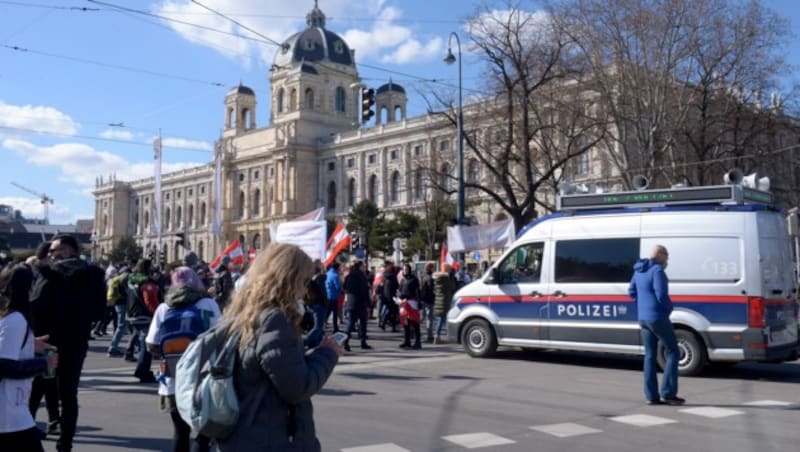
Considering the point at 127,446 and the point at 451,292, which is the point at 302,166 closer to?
the point at 451,292

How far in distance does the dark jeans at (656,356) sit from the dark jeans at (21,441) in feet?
20.8

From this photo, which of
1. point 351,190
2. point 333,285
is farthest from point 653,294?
point 351,190

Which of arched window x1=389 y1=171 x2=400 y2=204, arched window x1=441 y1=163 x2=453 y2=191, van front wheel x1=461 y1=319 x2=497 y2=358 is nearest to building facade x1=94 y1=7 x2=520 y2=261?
arched window x1=389 y1=171 x2=400 y2=204

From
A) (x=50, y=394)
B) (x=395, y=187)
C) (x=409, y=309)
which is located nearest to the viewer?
(x=50, y=394)

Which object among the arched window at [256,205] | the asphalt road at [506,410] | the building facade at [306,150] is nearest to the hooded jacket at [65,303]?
the asphalt road at [506,410]

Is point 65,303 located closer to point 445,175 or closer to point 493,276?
point 493,276

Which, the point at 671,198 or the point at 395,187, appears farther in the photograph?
the point at 395,187

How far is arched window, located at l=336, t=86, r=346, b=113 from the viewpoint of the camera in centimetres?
8925

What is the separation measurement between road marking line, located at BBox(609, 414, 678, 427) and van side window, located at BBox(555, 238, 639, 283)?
Answer: 3904 millimetres

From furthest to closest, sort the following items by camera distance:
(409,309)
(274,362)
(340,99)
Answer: (340,99) → (409,309) → (274,362)

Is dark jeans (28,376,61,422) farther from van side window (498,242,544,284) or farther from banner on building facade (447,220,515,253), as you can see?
banner on building facade (447,220,515,253)

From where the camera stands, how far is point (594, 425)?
289 inches

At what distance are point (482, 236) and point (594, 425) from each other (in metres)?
12.5

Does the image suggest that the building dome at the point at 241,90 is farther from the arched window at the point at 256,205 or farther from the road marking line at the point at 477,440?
the road marking line at the point at 477,440
